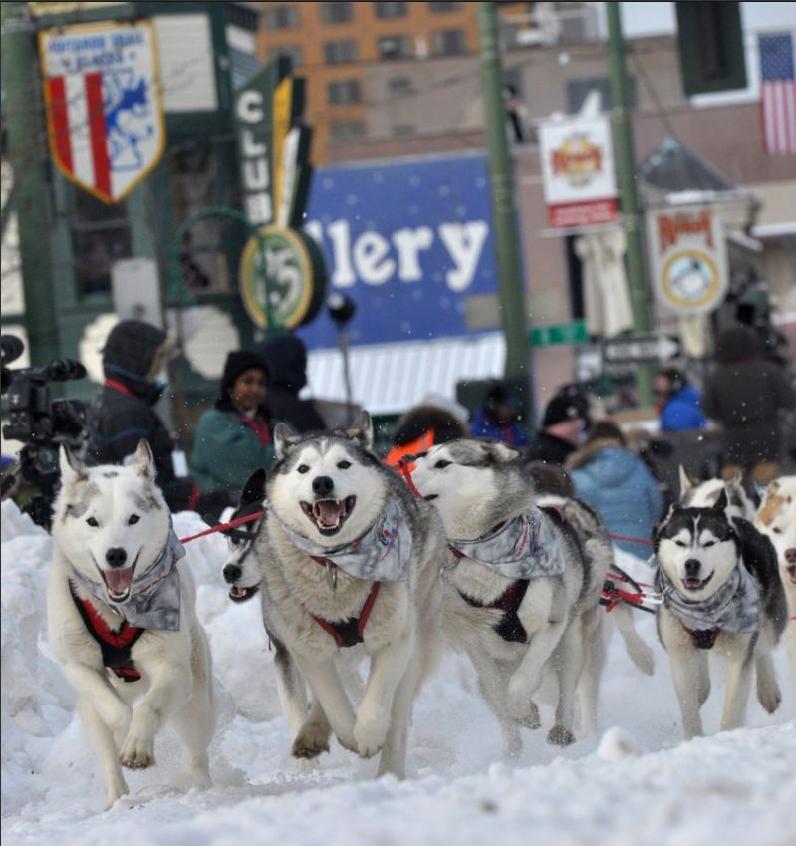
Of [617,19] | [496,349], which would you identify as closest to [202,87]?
[617,19]

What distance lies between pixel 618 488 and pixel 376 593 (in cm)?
462

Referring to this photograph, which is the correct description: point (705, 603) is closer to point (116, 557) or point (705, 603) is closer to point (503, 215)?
point (116, 557)

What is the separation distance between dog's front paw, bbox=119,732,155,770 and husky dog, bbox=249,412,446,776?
0.45 metres

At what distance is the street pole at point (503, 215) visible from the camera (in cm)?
1694

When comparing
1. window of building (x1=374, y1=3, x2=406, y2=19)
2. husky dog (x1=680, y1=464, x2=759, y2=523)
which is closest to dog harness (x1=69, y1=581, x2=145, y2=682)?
husky dog (x1=680, y1=464, x2=759, y2=523)

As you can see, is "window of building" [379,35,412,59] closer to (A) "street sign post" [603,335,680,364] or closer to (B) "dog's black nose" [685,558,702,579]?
(A) "street sign post" [603,335,680,364]

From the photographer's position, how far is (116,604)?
21.2 ft

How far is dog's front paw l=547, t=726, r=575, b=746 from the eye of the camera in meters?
7.72

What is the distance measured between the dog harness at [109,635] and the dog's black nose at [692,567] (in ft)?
7.24

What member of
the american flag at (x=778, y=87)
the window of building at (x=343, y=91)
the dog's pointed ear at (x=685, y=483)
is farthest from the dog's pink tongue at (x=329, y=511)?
the window of building at (x=343, y=91)

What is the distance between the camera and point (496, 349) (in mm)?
37219

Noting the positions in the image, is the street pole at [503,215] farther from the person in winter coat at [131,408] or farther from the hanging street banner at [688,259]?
the person in winter coat at [131,408]

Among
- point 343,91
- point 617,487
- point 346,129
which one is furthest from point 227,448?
point 346,129

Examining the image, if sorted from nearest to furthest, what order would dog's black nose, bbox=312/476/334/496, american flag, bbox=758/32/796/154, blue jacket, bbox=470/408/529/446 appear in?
dog's black nose, bbox=312/476/334/496 → blue jacket, bbox=470/408/529/446 → american flag, bbox=758/32/796/154
